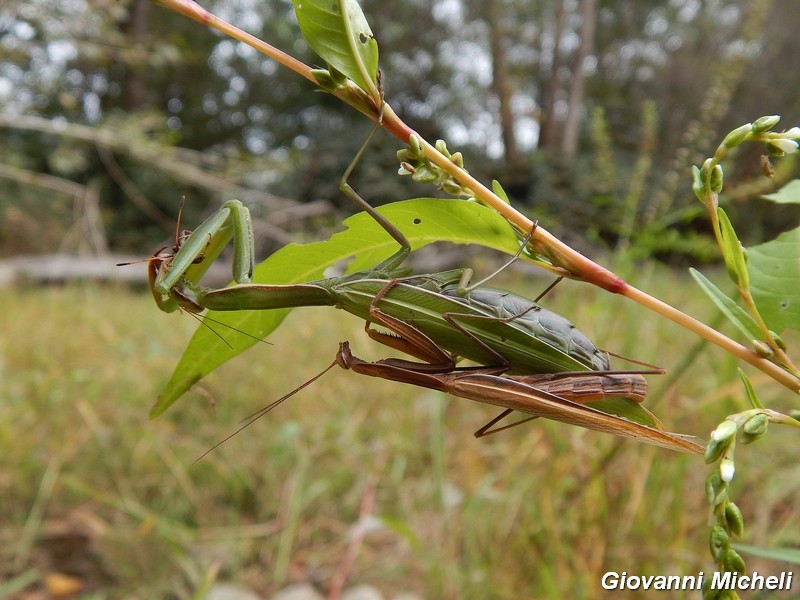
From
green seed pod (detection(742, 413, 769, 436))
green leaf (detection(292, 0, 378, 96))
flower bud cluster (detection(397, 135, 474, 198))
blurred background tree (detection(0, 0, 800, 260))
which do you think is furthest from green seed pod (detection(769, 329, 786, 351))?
blurred background tree (detection(0, 0, 800, 260))

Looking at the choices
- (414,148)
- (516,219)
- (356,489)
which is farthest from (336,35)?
(356,489)

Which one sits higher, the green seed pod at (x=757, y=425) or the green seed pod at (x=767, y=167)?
the green seed pod at (x=767, y=167)

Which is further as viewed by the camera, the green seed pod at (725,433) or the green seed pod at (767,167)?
the green seed pod at (767,167)

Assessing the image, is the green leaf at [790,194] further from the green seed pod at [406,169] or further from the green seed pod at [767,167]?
the green seed pod at [406,169]

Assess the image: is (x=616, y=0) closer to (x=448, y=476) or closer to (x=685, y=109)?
(x=685, y=109)

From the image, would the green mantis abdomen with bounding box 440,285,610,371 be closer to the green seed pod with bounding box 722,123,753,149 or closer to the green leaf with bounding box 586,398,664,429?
the green leaf with bounding box 586,398,664,429

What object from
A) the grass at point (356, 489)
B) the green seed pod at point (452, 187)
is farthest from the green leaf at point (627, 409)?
the grass at point (356, 489)
